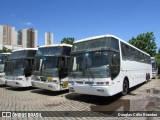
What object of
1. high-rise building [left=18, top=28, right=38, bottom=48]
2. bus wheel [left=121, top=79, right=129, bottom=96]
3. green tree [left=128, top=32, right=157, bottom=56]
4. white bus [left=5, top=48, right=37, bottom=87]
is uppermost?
high-rise building [left=18, top=28, right=38, bottom=48]

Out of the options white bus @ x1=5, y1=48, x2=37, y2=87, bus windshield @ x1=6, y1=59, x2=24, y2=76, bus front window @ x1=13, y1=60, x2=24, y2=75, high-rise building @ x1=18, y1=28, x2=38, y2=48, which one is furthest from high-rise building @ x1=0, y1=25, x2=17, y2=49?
bus front window @ x1=13, y1=60, x2=24, y2=75

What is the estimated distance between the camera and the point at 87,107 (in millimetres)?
7742

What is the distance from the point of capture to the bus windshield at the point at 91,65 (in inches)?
314

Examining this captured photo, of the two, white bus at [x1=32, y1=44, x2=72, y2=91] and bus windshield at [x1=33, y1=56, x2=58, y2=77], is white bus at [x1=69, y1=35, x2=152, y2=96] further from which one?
bus windshield at [x1=33, y1=56, x2=58, y2=77]

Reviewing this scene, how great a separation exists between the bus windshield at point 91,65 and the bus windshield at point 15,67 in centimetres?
542

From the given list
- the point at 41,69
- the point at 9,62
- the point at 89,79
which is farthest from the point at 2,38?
the point at 89,79

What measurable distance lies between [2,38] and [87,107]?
63007 mm

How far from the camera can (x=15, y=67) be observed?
13.3m

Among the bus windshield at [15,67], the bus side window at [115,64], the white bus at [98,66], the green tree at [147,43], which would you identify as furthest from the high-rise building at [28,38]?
the bus side window at [115,64]

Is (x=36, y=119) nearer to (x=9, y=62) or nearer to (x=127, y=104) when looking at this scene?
(x=127, y=104)

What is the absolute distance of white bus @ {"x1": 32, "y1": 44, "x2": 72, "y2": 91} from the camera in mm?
10414

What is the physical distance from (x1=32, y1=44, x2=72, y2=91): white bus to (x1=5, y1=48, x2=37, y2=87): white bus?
1364 mm

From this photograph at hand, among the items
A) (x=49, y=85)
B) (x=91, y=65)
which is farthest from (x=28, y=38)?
(x=91, y=65)

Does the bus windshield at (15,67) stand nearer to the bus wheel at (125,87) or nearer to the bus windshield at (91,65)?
the bus windshield at (91,65)
